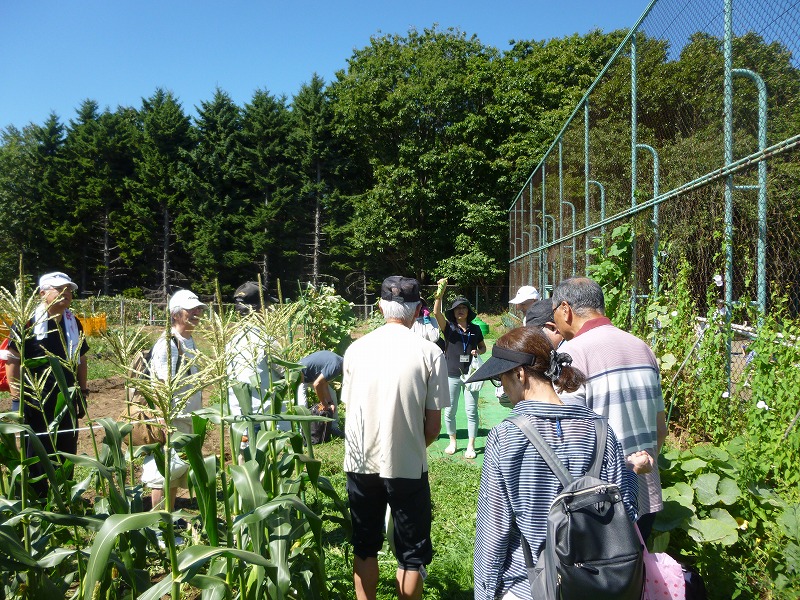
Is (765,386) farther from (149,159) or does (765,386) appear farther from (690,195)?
(149,159)

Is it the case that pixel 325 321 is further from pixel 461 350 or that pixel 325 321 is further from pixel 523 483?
pixel 523 483

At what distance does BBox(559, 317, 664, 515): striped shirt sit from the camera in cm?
275

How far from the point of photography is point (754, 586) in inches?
124

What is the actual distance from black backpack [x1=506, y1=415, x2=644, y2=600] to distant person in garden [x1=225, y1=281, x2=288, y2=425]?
1.60 metres

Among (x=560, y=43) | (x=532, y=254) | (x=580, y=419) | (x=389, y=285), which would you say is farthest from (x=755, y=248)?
(x=560, y=43)

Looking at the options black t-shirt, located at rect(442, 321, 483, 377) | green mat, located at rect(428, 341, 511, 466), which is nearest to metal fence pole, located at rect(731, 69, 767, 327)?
green mat, located at rect(428, 341, 511, 466)

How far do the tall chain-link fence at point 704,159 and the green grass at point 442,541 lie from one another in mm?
2435

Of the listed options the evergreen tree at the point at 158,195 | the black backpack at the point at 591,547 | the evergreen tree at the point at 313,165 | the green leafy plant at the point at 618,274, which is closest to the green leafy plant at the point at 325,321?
the green leafy plant at the point at 618,274

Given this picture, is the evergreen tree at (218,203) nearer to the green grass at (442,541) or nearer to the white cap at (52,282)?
the green grass at (442,541)

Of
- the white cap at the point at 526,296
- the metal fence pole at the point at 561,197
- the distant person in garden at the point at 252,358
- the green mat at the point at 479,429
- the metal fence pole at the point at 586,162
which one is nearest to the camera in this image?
the distant person in garden at the point at 252,358

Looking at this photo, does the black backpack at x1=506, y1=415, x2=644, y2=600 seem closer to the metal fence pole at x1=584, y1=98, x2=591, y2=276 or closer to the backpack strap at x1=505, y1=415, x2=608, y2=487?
the backpack strap at x1=505, y1=415, x2=608, y2=487

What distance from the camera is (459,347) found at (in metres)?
6.57

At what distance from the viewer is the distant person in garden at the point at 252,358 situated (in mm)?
3080

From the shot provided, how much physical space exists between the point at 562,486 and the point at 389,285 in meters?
1.78
